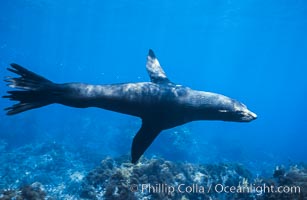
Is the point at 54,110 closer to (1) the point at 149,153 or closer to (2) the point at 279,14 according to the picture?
(1) the point at 149,153

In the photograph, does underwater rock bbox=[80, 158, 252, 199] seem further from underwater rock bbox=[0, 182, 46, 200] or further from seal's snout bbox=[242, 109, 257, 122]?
seal's snout bbox=[242, 109, 257, 122]

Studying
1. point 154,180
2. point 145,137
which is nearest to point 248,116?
point 145,137

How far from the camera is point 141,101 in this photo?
617 centimetres

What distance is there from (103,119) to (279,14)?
2905 cm

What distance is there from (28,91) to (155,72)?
10.2ft

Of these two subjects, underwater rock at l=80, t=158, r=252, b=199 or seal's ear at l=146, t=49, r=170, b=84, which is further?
underwater rock at l=80, t=158, r=252, b=199

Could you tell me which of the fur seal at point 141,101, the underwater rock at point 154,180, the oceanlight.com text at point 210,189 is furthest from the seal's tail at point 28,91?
the oceanlight.com text at point 210,189

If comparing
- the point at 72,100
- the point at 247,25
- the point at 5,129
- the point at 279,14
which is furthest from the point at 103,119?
the point at 247,25

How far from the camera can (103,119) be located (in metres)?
31.4

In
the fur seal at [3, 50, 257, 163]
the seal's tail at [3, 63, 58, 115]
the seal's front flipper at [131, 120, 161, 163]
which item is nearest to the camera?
the seal's tail at [3, 63, 58, 115]

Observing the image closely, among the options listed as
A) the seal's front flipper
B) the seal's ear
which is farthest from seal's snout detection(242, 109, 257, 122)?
the seal's ear

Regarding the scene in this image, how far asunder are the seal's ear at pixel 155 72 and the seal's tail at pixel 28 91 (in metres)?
2.41

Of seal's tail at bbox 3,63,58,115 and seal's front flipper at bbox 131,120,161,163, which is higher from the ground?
seal's tail at bbox 3,63,58,115

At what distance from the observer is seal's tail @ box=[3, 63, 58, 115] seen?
18.8 ft
